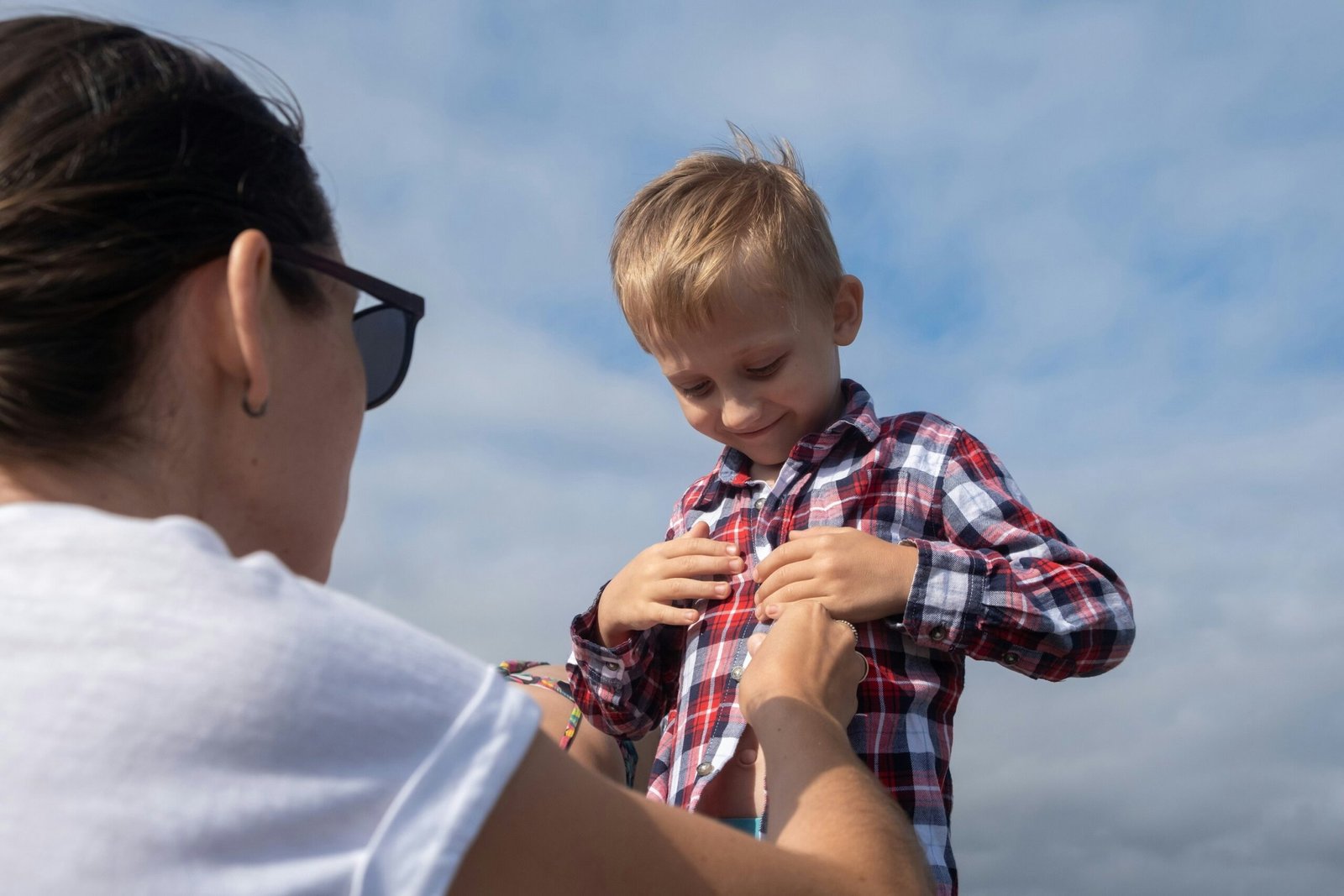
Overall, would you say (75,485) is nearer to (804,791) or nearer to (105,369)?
(105,369)

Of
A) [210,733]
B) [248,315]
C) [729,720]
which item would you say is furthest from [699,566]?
[210,733]

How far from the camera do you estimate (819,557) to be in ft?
10.1

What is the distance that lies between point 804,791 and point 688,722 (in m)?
1.37

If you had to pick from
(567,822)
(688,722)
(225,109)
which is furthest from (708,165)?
(567,822)

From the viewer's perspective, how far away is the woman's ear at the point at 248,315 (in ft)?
5.98

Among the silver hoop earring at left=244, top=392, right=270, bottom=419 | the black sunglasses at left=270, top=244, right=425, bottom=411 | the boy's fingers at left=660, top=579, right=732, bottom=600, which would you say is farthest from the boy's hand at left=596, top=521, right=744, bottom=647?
the silver hoop earring at left=244, top=392, right=270, bottom=419

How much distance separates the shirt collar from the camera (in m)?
3.55

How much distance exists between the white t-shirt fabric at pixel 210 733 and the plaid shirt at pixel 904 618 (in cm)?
183

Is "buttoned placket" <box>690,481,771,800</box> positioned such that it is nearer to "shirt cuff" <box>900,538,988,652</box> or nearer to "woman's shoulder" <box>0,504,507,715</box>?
"shirt cuff" <box>900,538,988,652</box>

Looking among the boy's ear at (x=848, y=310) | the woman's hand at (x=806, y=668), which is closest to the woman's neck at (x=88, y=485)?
the woman's hand at (x=806, y=668)

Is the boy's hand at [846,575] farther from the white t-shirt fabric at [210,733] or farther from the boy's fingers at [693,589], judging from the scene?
the white t-shirt fabric at [210,733]

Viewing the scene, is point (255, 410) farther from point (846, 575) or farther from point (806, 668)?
point (846, 575)

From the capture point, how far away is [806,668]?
264cm

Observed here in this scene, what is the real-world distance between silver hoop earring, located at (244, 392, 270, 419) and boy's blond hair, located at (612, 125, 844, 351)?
68.6 inches
